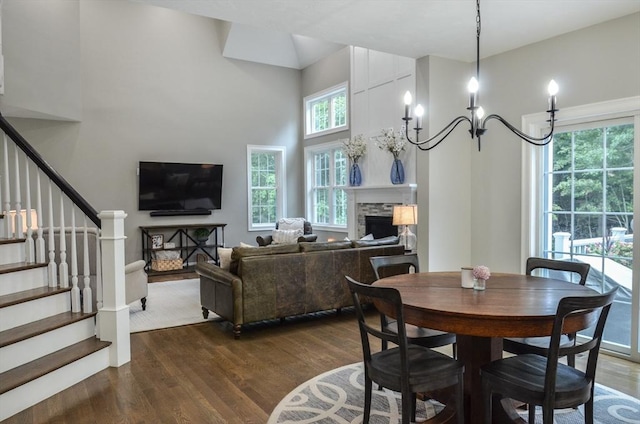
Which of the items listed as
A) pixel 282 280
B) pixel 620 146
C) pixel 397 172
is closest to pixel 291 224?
pixel 397 172

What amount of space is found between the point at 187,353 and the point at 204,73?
6362 millimetres

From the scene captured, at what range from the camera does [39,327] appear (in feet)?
10.7

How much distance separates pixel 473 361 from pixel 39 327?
305 cm

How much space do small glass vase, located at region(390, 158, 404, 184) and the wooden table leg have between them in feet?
13.5

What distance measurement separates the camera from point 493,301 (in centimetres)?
234

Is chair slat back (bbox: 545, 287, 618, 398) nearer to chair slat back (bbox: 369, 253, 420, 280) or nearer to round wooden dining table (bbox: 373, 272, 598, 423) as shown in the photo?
round wooden dining table (bbox: 373, 272, 598, 423)

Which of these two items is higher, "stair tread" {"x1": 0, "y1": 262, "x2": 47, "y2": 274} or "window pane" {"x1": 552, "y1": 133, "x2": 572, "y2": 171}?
"window pane" {"x1": 552, "y1": 133, "x2": 572, "y2": 171}

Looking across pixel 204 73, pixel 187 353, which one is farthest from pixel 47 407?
pixel 204 73

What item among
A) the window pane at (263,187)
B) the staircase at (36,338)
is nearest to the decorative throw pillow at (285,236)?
the window pane at (263,187)

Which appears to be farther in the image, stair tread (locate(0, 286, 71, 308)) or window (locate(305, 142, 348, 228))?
window (locate(305, 142, 348, 228))

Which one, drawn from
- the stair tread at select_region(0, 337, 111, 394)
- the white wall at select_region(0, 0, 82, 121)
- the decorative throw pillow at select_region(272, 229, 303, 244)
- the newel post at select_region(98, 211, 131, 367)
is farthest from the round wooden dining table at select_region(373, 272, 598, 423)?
the white wall at select_region(0, 0, 82, 121)

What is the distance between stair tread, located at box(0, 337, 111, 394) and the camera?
2851 millimetres

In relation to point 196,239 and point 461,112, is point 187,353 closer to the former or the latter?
point 461,112

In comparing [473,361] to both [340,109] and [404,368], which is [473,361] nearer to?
[404,368]
